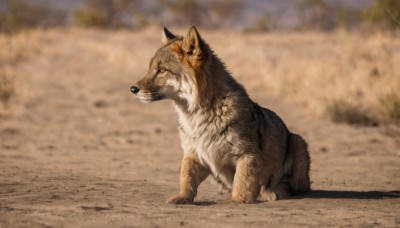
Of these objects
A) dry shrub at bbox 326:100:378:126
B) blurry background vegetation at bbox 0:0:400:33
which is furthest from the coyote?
blurry background vegetation at bbox 0:0:400:33

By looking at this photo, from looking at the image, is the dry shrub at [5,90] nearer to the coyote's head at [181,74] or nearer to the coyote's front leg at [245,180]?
the coyote's head at [181,74]

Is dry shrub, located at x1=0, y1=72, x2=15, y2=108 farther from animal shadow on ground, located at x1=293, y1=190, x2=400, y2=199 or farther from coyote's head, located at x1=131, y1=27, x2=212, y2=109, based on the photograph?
animal shadow on ground, located at x1=293, y1=190, x2=400, y2=199

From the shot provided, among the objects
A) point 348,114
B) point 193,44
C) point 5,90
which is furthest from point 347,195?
point 5,90

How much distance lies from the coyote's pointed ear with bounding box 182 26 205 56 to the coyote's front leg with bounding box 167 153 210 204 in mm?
1121

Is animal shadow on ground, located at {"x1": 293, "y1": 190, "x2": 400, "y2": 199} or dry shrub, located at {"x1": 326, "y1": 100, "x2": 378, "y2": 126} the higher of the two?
dry shrub, located at {"x1": 326, "y1": 100, "x2": 378, "y2": 126}

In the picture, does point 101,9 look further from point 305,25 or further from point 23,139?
point 23,139

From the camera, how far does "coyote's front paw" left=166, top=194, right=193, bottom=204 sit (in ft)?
22.8

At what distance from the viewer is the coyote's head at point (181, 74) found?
7.41 metres

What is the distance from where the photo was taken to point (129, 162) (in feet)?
36.6

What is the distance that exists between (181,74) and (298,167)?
5.82ft

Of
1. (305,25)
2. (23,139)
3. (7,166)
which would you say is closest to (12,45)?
(23,139)

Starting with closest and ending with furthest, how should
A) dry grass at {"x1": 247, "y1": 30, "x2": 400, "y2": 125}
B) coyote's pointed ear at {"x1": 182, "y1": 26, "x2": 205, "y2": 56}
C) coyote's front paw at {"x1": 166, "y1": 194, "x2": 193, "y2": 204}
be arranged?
coyote's front paw at {"x1": 166, "y1": 194, "x2": 193, "y2": 204}, coyote's pointed ear at {"x1": 182, "y1": 26, "x2": 205, "y2": 56}, dry grass at {"x1": 247, "y1": 30, "x2": 400, "y2": 125}

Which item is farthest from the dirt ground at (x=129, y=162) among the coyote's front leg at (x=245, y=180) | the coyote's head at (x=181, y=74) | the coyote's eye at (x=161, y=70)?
the coyote's eye at (x=161, y=70)

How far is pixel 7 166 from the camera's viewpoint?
9695 mm
